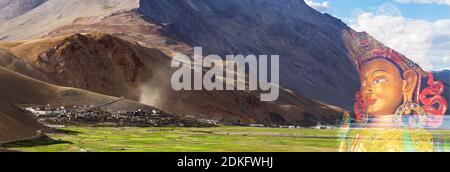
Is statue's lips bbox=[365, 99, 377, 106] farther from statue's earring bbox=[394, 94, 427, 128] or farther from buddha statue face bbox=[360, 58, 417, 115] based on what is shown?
statue's earring bbox=[394, 94, 427, 128]

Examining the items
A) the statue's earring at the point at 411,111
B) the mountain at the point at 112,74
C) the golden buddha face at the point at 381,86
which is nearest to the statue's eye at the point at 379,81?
the golden buddha face at the point at 381,86

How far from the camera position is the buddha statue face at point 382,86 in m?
45.4

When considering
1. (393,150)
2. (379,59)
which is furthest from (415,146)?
(379,59)

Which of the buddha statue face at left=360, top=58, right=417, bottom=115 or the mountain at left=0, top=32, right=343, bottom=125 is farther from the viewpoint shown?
the mountain at left=0, top=32, right=343, bottom=125

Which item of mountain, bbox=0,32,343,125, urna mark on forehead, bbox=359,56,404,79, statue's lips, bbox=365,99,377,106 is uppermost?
mountain, bbox=0,32,343,125

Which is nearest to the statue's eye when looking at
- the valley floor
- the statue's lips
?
the statue's lips

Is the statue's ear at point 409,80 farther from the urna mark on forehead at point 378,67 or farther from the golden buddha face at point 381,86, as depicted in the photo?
the urna mark on forehead at point 378,67

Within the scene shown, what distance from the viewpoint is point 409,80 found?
49.2 meters

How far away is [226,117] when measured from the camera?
178 m

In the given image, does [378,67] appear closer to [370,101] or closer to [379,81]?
[379,81]

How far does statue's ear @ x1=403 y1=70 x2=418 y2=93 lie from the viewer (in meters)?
48.7
